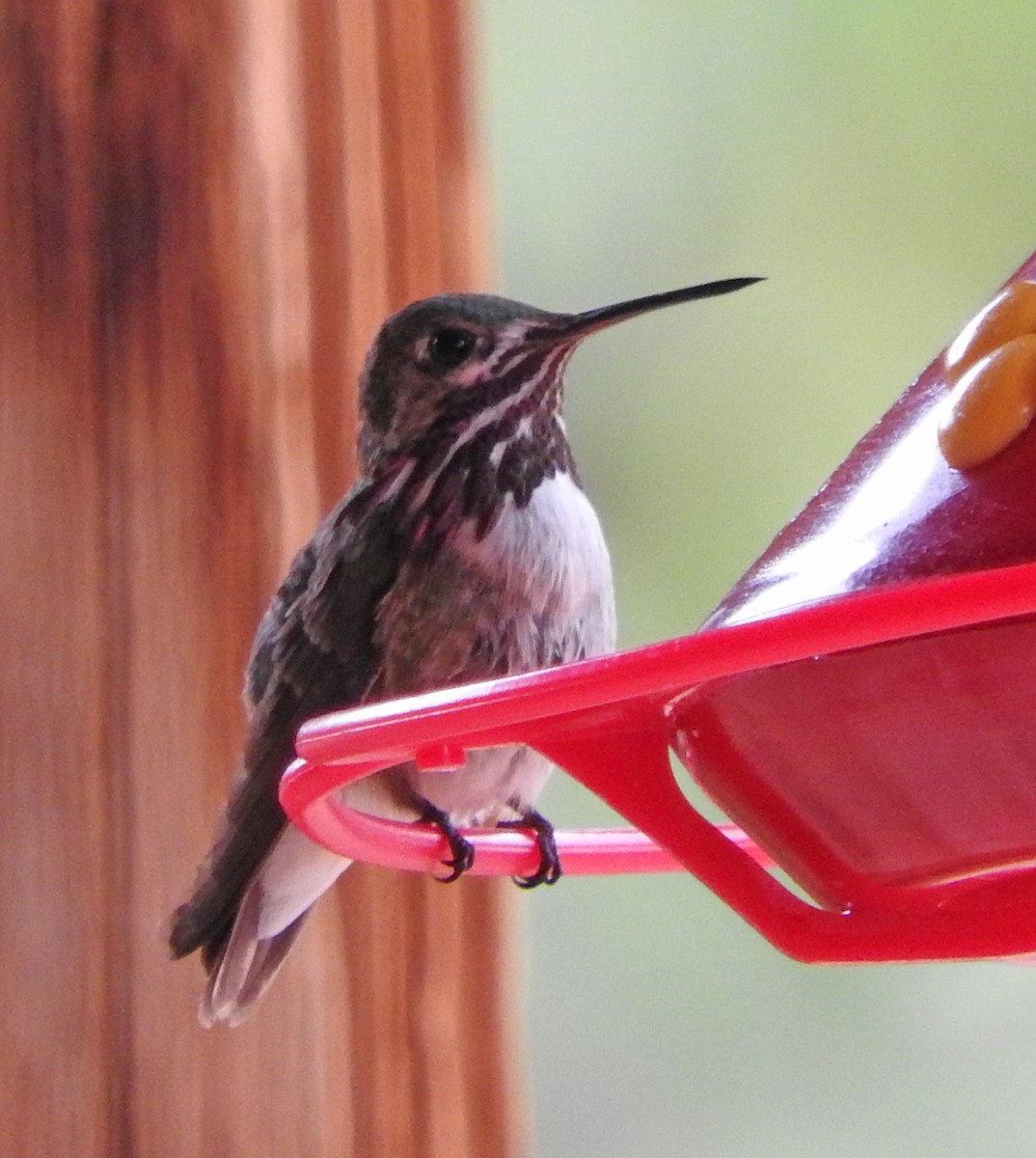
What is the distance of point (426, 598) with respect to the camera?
1349mm

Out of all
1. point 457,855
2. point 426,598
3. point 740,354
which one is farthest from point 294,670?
point 740,354

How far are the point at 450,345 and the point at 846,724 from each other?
887 mm

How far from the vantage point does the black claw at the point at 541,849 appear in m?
1.07

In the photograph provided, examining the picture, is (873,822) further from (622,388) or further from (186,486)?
(622,388)

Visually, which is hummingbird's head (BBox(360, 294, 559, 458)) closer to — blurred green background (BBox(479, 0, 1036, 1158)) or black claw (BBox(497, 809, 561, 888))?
black claw (BBox(497, 809, 561, 888))

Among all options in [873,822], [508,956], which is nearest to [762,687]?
[873,822]

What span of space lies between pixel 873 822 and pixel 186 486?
0.95m

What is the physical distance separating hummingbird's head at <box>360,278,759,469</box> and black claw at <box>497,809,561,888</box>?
350mm

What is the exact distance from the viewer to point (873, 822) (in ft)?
2.36

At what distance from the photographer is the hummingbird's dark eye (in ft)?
4.85

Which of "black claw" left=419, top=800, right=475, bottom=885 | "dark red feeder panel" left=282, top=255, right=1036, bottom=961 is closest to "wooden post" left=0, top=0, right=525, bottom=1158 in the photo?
"black claw" left=419, top=800, right=475, bottom=885

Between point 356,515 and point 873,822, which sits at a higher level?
point 356,515

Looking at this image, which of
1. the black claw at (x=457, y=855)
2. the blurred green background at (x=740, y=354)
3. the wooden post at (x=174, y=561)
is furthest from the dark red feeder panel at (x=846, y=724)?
the blurred green background at (x=740, y=354)

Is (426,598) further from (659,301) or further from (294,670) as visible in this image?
(659,301)
